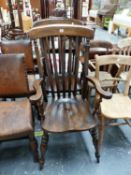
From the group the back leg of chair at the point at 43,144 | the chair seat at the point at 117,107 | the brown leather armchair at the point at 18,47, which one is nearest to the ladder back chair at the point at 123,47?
the chair seat at the point at 117,107

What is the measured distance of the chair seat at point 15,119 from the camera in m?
1.18

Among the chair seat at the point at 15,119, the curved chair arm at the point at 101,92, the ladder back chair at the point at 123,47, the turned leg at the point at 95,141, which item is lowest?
the turned leg at the point at 95,141

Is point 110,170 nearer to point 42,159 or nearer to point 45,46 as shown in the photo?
point 42,159

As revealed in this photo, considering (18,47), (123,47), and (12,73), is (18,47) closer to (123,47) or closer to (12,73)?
(12,73)

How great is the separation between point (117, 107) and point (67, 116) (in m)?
0.50

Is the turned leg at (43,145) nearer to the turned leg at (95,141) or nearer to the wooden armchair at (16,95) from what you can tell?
the wooden armchair at (16,95)

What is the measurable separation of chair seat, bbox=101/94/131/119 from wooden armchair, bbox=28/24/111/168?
6.7 inches

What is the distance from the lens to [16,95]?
1.48 metres

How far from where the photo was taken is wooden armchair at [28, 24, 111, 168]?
126 cm

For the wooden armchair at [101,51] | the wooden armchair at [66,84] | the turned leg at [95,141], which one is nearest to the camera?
the wooden armchair at [66,84]

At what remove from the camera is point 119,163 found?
1471 millimetres

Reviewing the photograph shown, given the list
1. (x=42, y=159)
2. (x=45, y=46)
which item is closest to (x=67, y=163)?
(x=42, y=159)

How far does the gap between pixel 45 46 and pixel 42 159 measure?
97cm

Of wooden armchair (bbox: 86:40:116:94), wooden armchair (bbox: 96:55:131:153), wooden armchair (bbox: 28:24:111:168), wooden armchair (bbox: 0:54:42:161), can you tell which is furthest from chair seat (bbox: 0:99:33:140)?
wooden armchair (bbox: 86:40:116:94)
